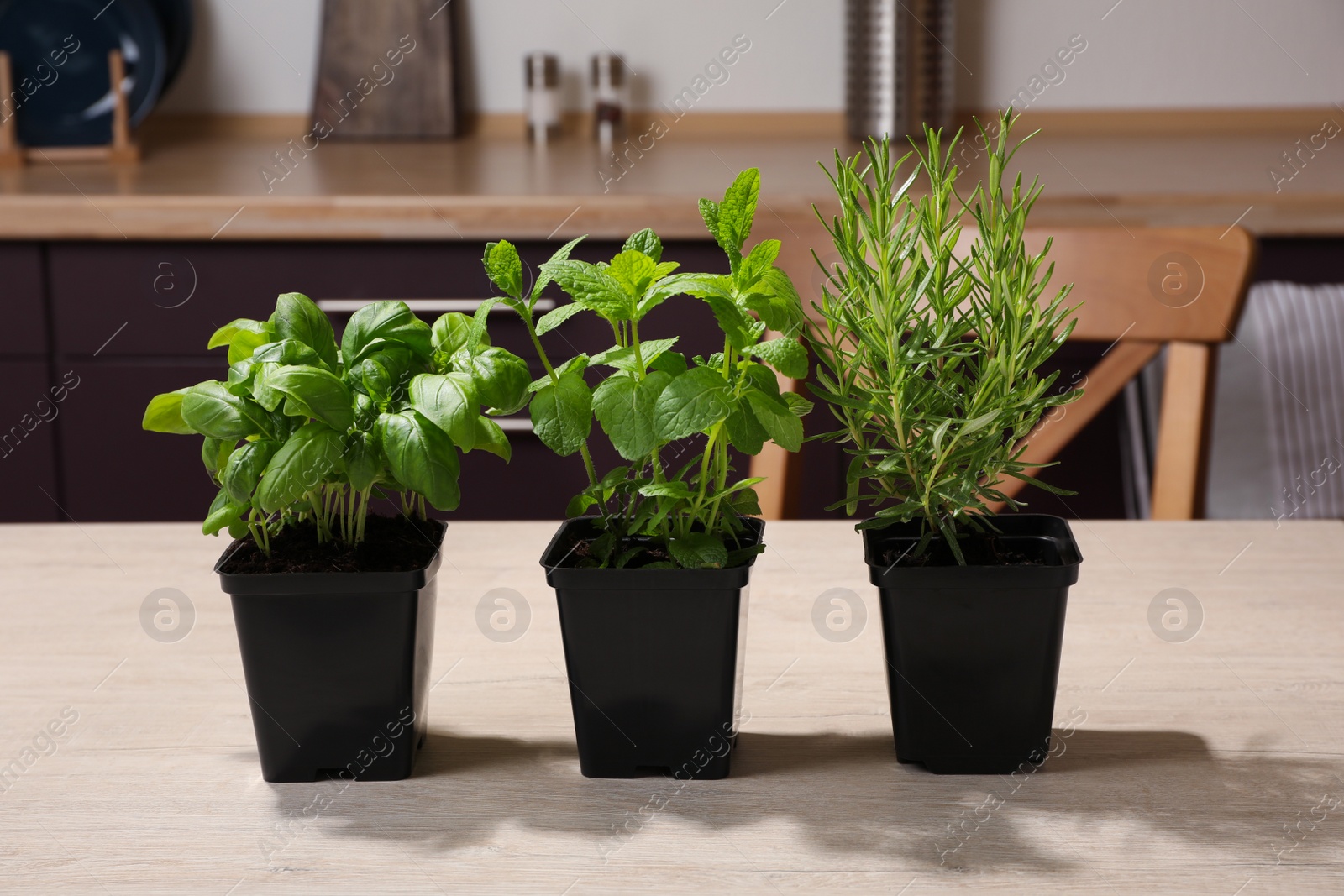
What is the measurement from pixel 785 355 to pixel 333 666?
259mm

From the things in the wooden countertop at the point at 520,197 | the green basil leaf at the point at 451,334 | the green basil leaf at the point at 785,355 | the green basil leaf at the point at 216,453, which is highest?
the wooden countertop at the point at 520,197

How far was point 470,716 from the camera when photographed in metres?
0.65

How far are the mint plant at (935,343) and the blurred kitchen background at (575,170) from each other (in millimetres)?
552

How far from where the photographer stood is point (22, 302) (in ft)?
5.71

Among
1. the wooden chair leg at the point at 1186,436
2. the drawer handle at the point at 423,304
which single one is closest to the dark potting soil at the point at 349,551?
the wooden chair leg at the point at 1186,436

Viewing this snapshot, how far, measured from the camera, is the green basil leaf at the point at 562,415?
21.0 inches

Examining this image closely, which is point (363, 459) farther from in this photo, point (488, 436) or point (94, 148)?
point (94, 148)

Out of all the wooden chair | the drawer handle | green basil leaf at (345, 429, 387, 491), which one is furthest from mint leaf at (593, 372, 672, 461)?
the drawer handle

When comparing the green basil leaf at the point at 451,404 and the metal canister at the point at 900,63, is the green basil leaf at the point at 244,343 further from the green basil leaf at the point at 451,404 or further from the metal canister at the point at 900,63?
the metal canister at the point at 900,63

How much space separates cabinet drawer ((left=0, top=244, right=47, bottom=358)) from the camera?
172cm

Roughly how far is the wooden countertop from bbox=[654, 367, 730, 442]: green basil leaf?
3.36ft

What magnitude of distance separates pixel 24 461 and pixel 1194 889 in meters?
1.79

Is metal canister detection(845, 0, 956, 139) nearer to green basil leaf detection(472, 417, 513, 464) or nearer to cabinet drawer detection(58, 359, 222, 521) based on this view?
cabinet drawer detection(58, 359, 222, 521)

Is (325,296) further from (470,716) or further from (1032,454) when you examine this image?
(470,716)
